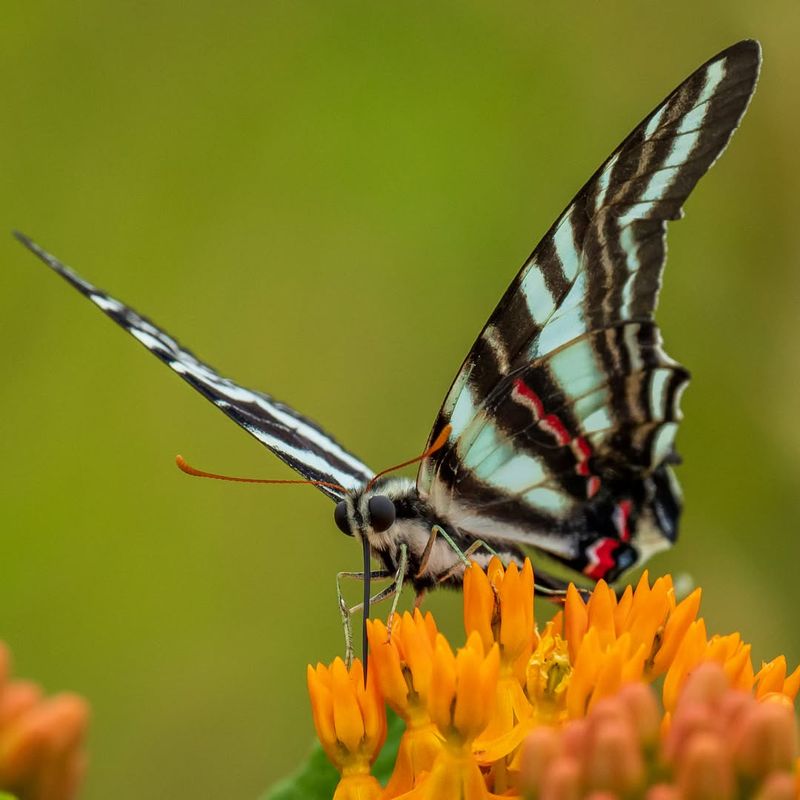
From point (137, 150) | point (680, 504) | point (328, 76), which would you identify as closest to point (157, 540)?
point (137, 150)

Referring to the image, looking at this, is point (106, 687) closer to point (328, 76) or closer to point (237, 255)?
point (237, 255)

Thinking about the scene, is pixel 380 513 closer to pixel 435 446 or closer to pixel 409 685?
pixel 435 446

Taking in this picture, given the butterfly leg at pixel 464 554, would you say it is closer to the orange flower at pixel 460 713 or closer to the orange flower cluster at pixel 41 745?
the orange flower at pixel 460 713

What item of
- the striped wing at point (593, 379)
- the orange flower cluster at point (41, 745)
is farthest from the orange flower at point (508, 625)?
the orange flower cluster at point (41, 745)

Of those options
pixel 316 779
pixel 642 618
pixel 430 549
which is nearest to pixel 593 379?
pixel 430 549

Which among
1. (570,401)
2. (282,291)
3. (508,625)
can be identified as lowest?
(508,625)

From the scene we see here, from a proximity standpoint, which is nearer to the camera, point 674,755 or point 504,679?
point 674,755
